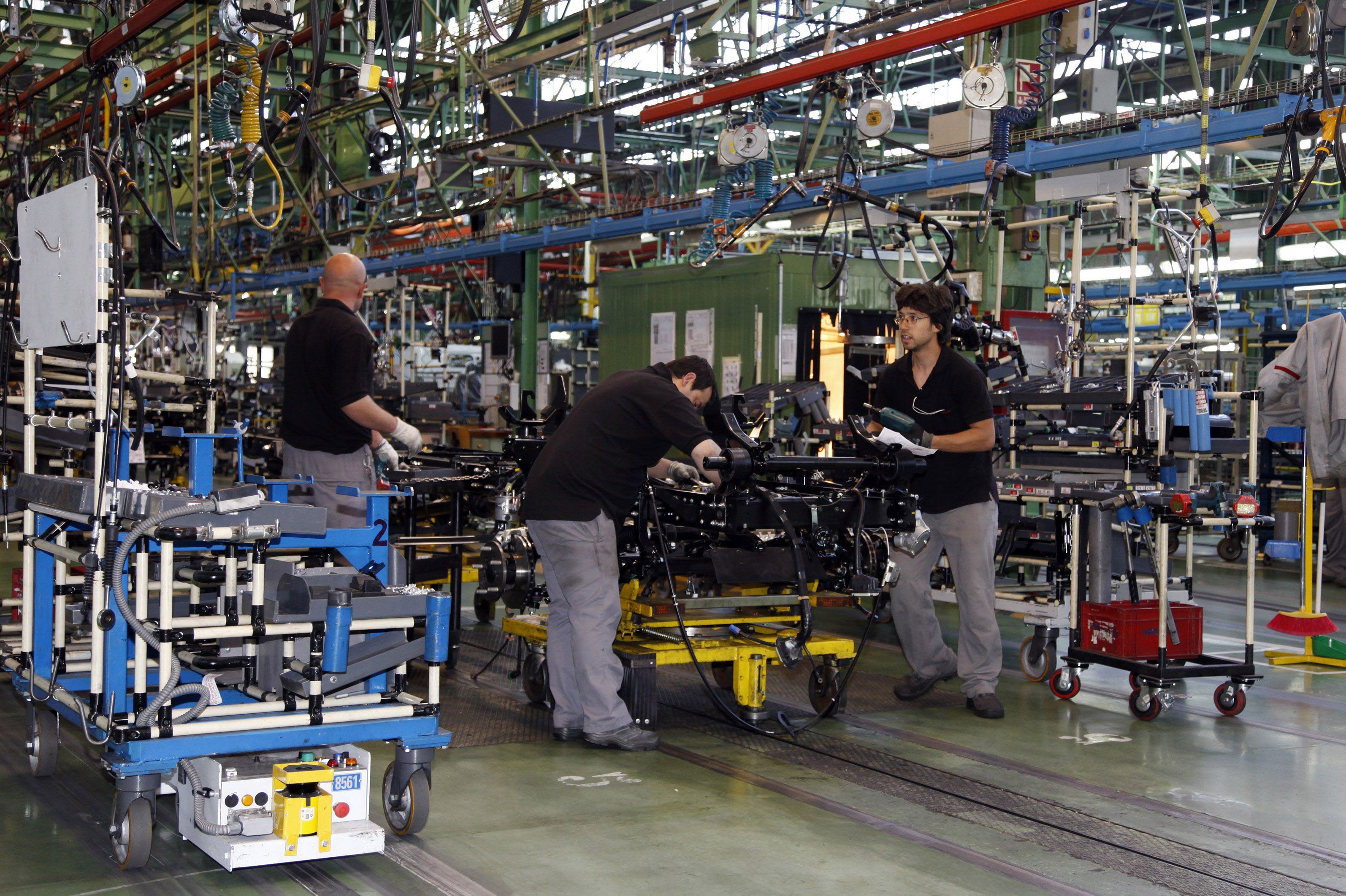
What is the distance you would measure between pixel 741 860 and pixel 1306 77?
4539mm

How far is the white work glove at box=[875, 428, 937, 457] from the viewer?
4.90 meters

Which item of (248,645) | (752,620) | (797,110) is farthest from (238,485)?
(797,110)

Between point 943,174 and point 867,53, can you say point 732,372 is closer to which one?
point 943,174

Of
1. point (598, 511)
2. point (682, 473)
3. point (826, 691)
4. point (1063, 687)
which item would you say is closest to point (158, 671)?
point (598, 511)

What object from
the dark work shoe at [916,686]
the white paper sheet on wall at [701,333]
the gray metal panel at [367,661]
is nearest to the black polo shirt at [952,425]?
the dark work shoe at [916,686]

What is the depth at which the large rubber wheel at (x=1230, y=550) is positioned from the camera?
11547 mm

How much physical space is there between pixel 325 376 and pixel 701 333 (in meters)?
6.04

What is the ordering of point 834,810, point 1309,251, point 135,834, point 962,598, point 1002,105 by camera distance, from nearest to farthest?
1. point 135,834
2. point 834,810
3. point 962,598
4. point 1002,105
5. point 1309,251

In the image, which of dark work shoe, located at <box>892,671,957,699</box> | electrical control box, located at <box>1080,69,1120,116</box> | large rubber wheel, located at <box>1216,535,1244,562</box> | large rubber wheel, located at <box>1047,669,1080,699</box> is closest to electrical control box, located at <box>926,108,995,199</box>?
electrical control box, located at <box>1080,69,1120,116</box>

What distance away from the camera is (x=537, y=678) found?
17.3 feet

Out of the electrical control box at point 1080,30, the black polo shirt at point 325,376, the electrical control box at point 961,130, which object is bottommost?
the black polo shirt at point 325,376

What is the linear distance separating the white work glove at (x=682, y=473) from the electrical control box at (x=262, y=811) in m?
1.65

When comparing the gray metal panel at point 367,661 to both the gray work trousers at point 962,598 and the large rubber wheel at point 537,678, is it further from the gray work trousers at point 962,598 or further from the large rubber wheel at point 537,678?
the gray work trousers at point 962,598

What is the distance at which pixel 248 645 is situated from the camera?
11.9ft
